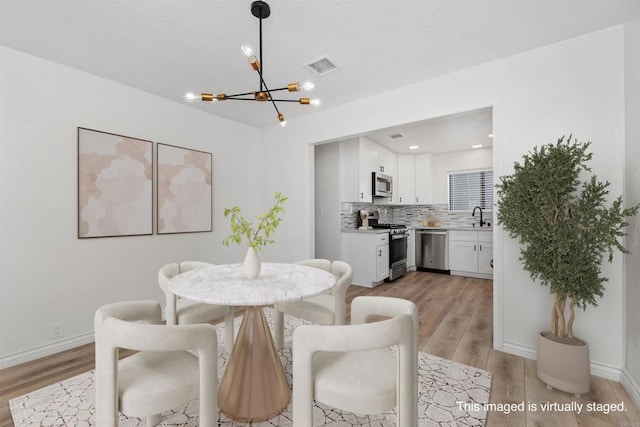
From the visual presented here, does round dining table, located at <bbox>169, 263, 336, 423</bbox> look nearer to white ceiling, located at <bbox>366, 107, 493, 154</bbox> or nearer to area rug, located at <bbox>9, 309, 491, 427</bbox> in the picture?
area rug, located at <bbox>9, 309, 491, 427</bbox>

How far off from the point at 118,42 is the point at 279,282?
2347 millimetres

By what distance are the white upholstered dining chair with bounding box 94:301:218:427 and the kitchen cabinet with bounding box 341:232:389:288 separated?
3.70 m

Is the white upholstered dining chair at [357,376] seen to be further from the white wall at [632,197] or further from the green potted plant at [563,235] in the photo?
the white wall at [632,197]

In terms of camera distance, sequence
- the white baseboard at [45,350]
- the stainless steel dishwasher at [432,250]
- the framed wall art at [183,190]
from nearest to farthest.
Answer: the white baseboard at [45,350] < the framed wall art at [183,190] < the stainless steel dishwasher at [432,250]

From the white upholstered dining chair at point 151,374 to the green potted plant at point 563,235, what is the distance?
2.19 metres

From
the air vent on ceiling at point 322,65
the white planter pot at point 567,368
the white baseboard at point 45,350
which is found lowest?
the white baseboard at point 45,350

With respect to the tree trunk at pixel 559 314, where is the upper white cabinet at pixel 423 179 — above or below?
above

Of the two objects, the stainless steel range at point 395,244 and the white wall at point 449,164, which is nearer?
the stainless steel range at point 395,244

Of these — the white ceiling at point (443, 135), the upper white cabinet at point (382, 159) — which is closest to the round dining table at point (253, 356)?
the white ceiling at point (443, 135)

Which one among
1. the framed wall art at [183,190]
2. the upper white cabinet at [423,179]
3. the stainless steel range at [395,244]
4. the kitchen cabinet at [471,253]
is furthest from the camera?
the upper white cabinet at [423,179]

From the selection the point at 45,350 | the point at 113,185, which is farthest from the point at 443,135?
the point at 45,350

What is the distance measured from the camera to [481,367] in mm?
2303

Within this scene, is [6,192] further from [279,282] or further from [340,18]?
[340,18]

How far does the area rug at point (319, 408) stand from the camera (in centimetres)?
171
